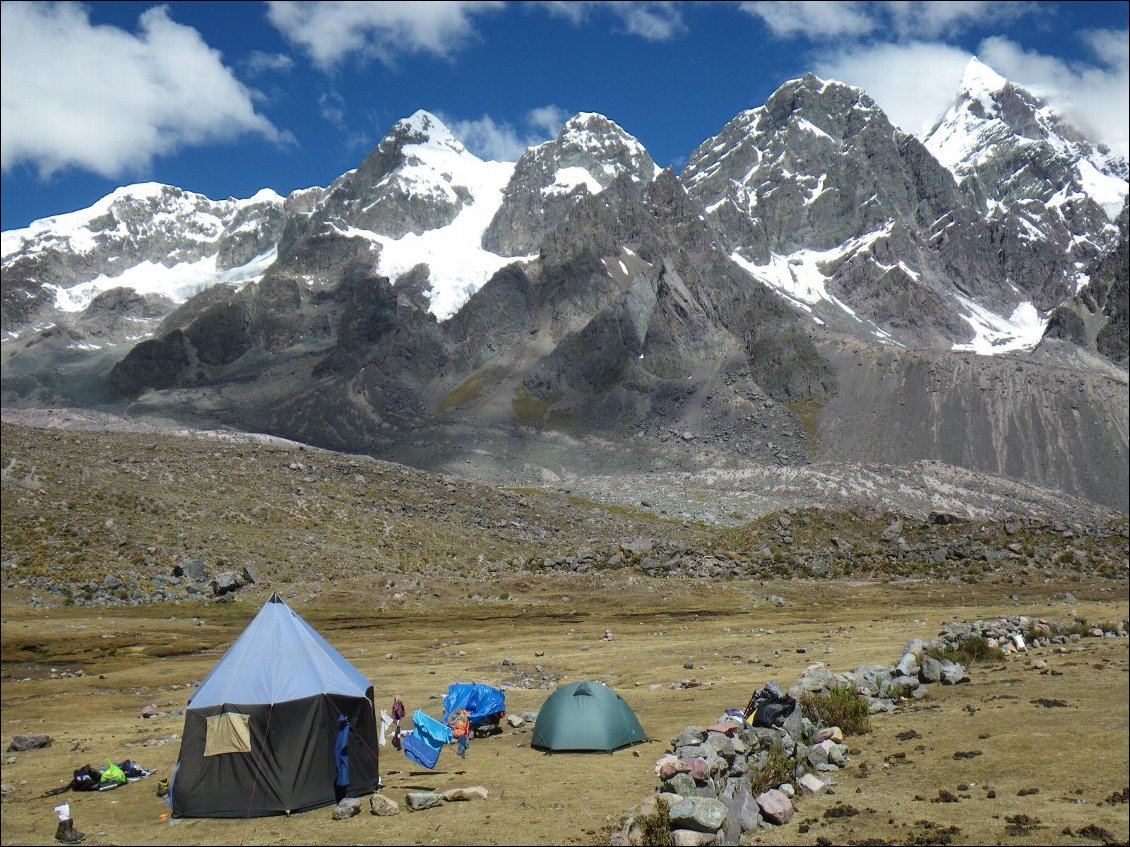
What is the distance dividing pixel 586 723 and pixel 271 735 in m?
8.77

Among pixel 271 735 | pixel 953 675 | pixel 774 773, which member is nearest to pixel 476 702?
pixel 271 735

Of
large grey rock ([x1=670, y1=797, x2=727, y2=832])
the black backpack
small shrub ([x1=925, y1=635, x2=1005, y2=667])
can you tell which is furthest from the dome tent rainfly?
small shrub ([x1=925, y1=635, x2=1005, y2=667])

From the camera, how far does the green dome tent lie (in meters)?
25.9

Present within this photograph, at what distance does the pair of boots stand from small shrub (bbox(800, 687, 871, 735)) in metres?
18.0

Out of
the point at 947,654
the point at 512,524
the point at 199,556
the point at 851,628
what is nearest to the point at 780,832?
the point at 947,654

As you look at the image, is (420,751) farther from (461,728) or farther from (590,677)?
(590,677)

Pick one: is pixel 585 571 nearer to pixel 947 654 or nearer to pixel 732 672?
pixel 732 672

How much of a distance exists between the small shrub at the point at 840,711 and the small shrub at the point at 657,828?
8333mm

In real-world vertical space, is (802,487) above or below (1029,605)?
above

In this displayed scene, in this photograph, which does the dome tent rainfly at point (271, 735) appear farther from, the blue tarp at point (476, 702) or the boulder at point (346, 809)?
the blue tarp at point (476, 702)

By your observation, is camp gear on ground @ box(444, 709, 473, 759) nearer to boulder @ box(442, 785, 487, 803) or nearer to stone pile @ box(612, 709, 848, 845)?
boulder @ box(442, 785, 487, 803)

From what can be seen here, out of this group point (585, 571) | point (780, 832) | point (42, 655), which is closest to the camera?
point (780, 832)

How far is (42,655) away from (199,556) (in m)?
18.8

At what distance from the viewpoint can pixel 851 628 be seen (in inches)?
1987
